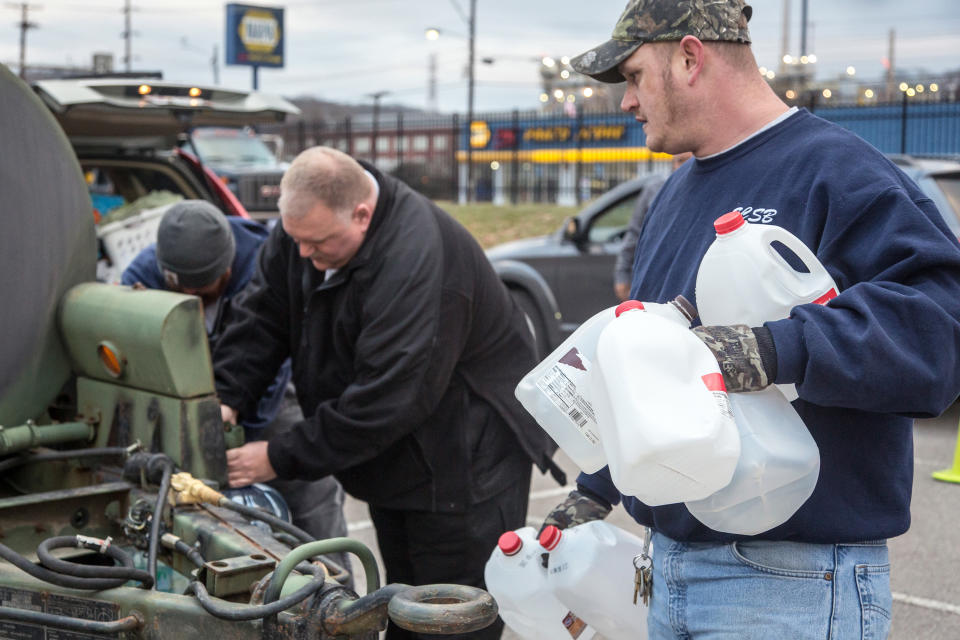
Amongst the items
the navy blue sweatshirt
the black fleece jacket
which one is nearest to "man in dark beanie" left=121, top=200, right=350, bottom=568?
the black fleece jacket

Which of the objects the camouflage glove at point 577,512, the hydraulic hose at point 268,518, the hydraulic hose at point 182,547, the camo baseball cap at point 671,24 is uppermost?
the camo baseball cap at point 671,24

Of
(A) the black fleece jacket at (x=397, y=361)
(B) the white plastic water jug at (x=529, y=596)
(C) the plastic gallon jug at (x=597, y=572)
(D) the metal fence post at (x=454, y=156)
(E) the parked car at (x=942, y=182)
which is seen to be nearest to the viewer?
(C) the plastic gallon jug at (x=597, y=572)

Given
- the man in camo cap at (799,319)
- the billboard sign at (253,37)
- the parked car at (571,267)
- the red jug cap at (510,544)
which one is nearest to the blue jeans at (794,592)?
the man in camo cap at (799,319)

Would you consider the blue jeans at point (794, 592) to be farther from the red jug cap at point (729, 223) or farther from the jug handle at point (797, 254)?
the red jug cap at point (729, 223)

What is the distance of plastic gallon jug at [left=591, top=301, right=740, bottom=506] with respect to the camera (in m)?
1.77

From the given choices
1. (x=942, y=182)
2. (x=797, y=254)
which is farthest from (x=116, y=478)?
(x=942, y=182)

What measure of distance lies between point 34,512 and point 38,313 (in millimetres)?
631

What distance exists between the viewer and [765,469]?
6.23 feet

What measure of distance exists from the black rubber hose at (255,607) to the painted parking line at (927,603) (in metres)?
3.43

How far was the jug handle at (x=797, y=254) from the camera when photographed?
1.94 metres

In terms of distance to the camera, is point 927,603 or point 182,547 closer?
point 182,547

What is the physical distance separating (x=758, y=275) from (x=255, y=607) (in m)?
1.15

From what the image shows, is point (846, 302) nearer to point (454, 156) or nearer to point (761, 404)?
point (761, 404)

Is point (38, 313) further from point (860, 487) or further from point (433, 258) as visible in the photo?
point (860, 487)
